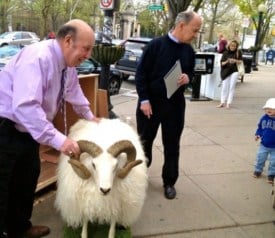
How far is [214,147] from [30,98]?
16.8 ft

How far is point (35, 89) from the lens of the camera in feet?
10.2

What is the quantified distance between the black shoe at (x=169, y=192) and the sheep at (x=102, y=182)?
3.94ft

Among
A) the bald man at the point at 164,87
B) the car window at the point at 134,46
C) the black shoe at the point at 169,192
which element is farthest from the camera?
the car window at the point at 134,46

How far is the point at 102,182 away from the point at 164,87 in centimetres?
188

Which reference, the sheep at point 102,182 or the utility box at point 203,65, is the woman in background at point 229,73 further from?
the sheep at point 102,182

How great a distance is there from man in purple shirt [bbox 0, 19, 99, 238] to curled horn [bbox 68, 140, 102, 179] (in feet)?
0.50

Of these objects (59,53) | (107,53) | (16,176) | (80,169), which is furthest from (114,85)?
(59,53)

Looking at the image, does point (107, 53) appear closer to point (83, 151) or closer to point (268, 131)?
point (268, 131)

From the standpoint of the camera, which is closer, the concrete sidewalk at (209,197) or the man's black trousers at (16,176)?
the man's black trousers at (16,176)

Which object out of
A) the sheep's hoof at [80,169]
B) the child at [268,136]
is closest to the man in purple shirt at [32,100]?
the sheep's hoof at [80,169]

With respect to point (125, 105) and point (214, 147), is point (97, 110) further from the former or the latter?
point (125, 105)

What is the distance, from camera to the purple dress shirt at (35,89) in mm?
3107

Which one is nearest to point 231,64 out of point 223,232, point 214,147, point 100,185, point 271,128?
point 214,147

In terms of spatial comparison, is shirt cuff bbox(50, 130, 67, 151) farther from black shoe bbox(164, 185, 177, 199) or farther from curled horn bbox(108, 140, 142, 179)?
black shoe bbox(164, 185, 177, 199)
